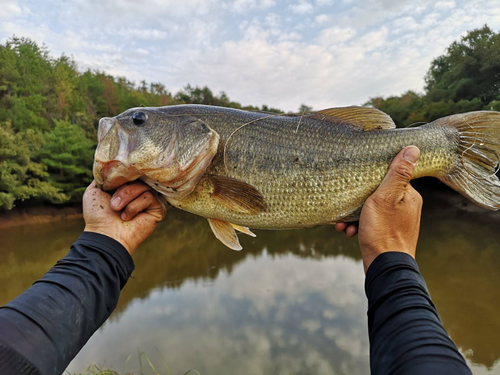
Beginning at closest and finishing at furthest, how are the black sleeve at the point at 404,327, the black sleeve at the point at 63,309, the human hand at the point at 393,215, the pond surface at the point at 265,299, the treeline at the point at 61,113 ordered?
the black sleeve at the point at 404,327, the black sleeve at the point at 63,309, the human hand at the point at 393,215, the pond surface at the point at 265,299, the treeline at the point at 61,113

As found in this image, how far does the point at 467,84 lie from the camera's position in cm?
2347

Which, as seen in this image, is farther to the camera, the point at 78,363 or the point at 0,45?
the point at 0,45

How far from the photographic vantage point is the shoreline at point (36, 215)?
20906 mm

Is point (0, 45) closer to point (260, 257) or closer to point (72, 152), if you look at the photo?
point (72, 152)

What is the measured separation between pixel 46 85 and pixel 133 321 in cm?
3444

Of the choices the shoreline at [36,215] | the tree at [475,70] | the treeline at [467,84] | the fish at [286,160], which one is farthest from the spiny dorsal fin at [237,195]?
the tree at [475,70]

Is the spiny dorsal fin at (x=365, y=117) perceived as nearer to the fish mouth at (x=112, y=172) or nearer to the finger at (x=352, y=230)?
the finger at (x=352, y=230)

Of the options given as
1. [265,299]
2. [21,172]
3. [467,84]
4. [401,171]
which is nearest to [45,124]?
[21,172]

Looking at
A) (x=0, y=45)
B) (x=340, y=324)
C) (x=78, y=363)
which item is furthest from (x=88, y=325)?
(x=0, y=45)

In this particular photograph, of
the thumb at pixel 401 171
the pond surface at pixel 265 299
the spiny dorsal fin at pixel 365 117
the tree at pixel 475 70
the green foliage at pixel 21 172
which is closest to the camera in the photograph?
the thumb at pixel 401 171

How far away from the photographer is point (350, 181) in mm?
2398

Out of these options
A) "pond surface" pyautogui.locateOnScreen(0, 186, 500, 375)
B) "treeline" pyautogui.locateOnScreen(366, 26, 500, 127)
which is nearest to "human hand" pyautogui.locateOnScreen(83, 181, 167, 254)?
"pond surface" pyautogui.locateOnScreen(0, 186, 500, 375)

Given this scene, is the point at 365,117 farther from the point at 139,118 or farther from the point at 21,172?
the point at 21,172

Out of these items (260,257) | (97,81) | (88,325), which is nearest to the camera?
(88,325)
